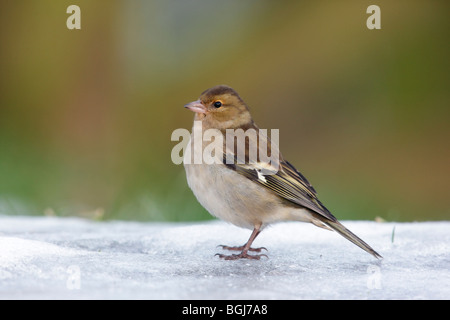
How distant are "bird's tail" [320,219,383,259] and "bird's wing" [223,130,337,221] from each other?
0.24ft

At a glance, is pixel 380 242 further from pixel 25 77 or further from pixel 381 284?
pixel 25 77

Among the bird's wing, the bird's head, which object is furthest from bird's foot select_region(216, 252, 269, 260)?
the bird's head

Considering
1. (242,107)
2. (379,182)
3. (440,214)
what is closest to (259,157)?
(242,107)

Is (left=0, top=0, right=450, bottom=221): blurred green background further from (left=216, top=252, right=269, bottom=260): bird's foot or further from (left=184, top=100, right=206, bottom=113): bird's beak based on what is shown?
(left=216, top=252, right=269, bottom=260): bird's foot

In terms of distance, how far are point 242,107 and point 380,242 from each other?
3.76 ft

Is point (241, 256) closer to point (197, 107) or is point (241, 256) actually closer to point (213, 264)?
Answer: point (213, 264)

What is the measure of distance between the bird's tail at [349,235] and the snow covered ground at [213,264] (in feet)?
0.20

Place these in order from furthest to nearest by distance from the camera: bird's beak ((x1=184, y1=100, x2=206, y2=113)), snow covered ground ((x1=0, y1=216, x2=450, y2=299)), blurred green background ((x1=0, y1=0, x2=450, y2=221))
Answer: blurred green background ((x1=0, y1=0, x2=450, y2=221))
bird's beak ((x1=184, y1=100, x2=206, y2=113))
snow covered ground ((x1=0, y1=216, x2=450, y2=299))

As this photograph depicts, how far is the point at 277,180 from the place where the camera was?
3.61 meters

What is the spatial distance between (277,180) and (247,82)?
471 cm

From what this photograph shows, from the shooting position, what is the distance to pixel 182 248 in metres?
3.58

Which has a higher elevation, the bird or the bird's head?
the bird's head

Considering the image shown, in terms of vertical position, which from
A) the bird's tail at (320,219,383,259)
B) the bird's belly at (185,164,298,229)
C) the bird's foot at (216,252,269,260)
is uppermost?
the bird's belly at (185,164,298,229)

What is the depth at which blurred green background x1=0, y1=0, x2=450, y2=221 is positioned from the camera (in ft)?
25.5
